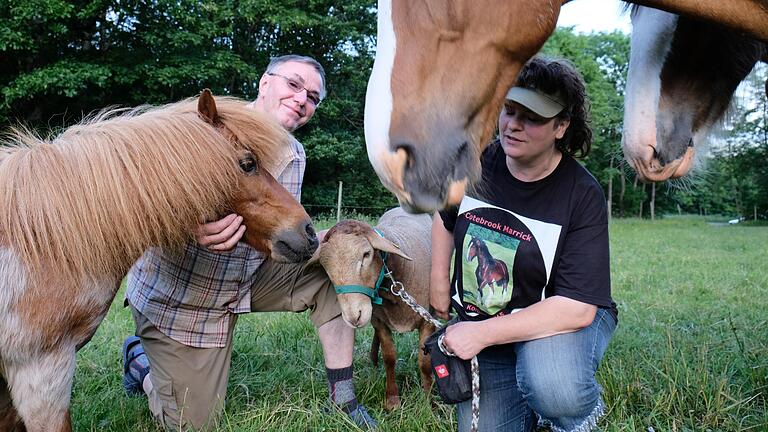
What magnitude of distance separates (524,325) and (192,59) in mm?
19872

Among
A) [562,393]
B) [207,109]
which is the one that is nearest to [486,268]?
[562,393]

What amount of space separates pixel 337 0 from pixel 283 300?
21.6 metres

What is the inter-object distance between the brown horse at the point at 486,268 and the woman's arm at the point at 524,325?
0.24 meters

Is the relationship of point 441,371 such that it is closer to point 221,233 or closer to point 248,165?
point 221,233

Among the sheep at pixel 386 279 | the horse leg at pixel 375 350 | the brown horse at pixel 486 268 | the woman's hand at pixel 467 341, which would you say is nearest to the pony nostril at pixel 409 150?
the woman's hand at pixel 467 341

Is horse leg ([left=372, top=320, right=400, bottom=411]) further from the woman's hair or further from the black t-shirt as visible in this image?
the woman's hair

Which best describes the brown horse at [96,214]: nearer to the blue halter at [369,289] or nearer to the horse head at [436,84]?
the blue halter at [369,289]

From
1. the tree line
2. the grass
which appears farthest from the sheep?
the tree line

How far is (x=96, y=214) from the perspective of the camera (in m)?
2.38

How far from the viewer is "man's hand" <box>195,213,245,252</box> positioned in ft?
8.34

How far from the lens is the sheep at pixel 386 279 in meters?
3.48

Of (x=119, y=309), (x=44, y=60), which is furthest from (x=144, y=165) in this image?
(x=44, y=60)

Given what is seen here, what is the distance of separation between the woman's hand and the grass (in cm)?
56

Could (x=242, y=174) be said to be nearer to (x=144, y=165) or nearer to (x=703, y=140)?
(x=144, y=165)
